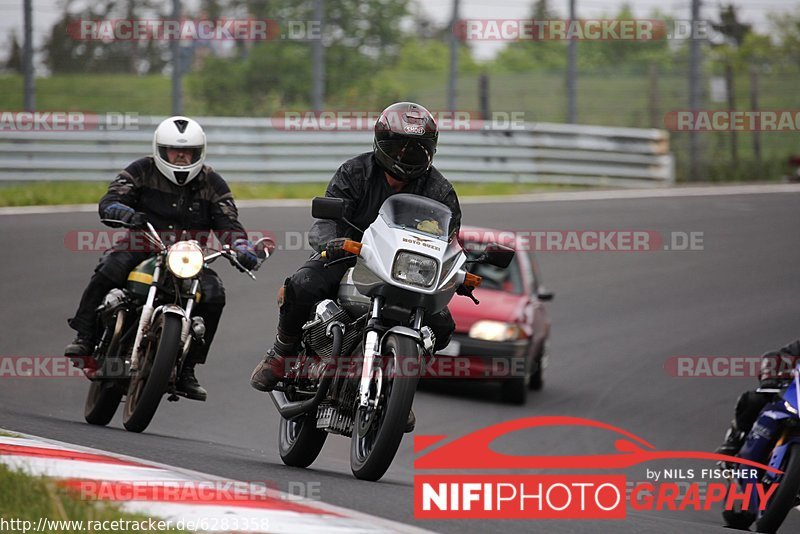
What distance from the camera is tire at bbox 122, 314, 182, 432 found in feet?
26.7

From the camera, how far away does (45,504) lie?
4988mm

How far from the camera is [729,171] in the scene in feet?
89.0

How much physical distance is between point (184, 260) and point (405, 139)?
206cm

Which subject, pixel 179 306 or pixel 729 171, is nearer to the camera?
pixel 179 306

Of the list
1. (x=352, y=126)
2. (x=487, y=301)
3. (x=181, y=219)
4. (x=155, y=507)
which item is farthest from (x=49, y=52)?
(x=155, y=507)

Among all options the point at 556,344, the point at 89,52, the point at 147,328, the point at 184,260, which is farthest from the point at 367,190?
the point at 89,52

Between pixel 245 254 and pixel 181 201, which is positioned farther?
pixel 181 201

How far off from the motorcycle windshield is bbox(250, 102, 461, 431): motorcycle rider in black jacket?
14 centimetres

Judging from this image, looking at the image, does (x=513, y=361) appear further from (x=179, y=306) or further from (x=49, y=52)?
(x=49, y=52)

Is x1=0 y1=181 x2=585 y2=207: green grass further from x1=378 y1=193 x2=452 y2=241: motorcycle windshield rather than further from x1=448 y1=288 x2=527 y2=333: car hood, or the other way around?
x1=378 y1=193 x2=452 y2=241: motorcycle windshield

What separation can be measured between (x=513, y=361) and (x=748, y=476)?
4.49m

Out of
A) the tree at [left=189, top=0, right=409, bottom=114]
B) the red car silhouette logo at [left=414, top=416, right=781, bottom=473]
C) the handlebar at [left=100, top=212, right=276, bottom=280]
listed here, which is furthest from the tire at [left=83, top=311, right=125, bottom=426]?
the tree at [left=189, top=0, right=409, bottom=114]

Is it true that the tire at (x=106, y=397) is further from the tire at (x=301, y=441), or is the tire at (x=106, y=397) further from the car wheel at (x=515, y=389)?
the car wheel at (x=515, y=389)

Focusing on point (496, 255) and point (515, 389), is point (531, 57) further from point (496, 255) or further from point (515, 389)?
point (496, 255)
